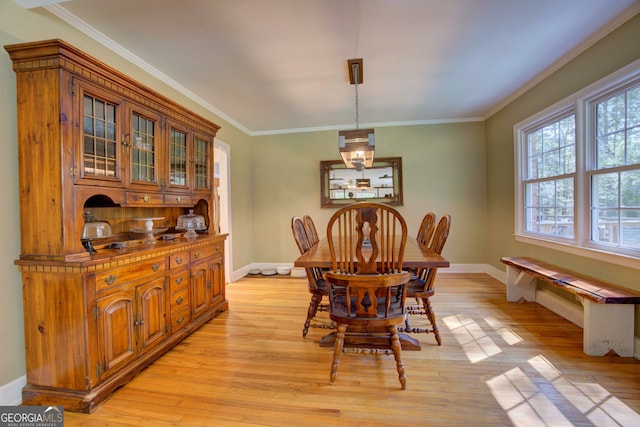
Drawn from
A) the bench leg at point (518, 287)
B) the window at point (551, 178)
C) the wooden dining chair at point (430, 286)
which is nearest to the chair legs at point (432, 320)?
the wooden dining chair at point (430, 286)

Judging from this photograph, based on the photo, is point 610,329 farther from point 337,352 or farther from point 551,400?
point 337,352

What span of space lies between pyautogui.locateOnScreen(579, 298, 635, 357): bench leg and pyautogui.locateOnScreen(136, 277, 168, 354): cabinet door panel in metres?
3.23

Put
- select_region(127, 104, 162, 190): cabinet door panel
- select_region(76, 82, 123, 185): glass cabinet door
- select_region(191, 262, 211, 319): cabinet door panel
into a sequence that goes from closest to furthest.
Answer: select_region(76, 82, 123, 185): glass cabinet door
select_region(127, 104, 162, 190): cabinet door panel
select_region(191, 262, 211, 319): cabinet door panel

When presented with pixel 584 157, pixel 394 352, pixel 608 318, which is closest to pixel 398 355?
pixel 394 352

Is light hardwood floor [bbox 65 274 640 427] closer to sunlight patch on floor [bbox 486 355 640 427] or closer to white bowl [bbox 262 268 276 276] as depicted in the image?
sunlight patch on floor [bbox 486 355 640 427]

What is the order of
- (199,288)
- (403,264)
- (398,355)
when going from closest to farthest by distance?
(398,355) → (403,264) → (199,288)

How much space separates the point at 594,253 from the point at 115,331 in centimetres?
374

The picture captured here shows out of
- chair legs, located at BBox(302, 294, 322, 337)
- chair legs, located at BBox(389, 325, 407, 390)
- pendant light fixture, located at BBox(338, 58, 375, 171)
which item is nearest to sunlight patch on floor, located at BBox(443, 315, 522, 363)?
chair legs, located at BBox(389, 325, 407, 390)

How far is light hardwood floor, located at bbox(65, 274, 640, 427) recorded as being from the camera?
149cm

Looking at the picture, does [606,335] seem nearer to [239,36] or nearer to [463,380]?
[463,380]

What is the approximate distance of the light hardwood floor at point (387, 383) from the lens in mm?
1485

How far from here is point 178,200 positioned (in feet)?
8.27

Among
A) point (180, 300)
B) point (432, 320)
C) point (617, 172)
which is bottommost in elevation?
point (432, 320)

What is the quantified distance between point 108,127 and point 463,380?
9.50 feet
